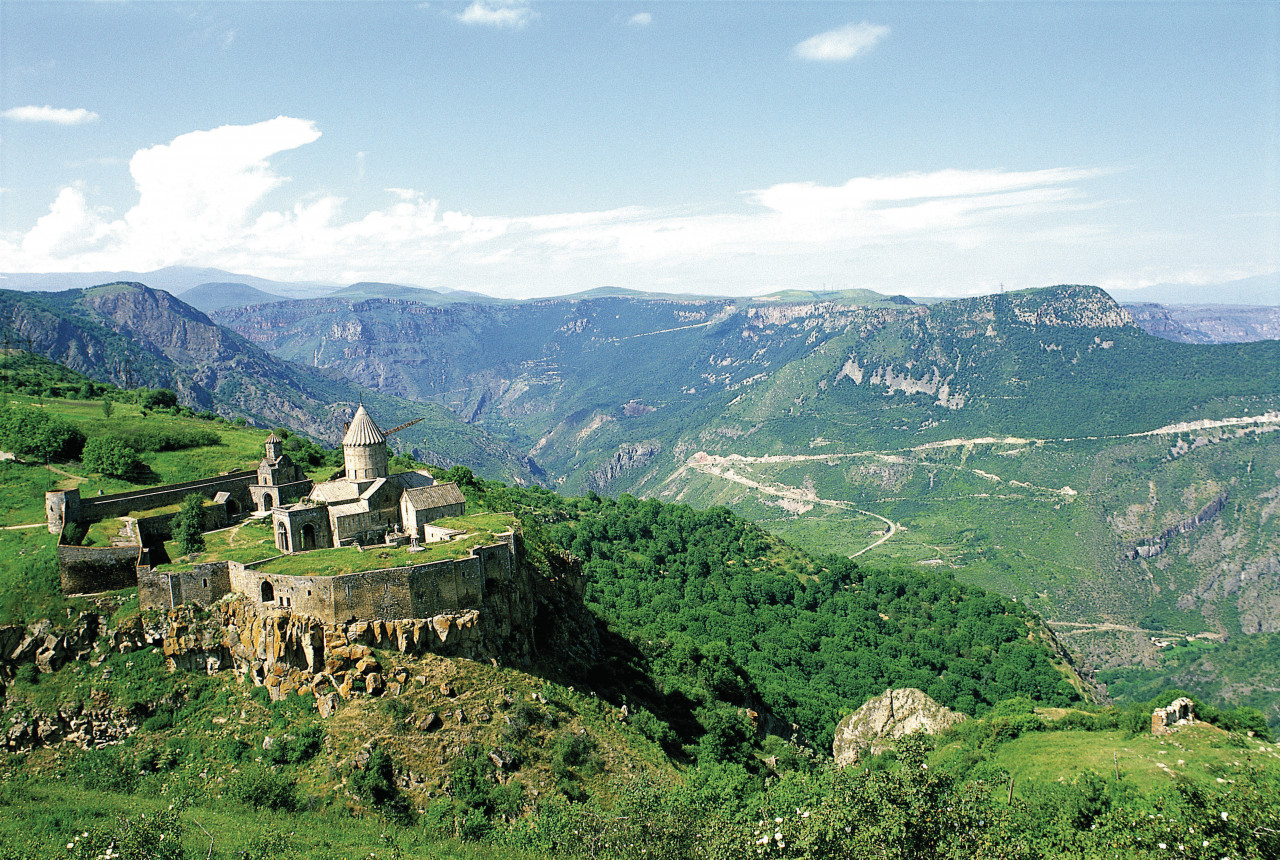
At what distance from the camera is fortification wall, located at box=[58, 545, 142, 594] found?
48062mm

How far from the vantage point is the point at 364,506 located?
54.4 metres

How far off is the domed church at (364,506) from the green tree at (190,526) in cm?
538

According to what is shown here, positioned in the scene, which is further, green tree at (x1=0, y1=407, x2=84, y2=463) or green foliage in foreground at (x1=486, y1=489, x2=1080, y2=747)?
green foliage in foreground at (x1=486, y1=489, x2=1080, y2=747)

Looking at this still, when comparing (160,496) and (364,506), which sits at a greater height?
(160,496)

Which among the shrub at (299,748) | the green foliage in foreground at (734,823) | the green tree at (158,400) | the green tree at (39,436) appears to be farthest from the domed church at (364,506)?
the green tree at (158,400)

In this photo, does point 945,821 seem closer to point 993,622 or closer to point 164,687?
point 164,687

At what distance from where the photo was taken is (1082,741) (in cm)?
5953

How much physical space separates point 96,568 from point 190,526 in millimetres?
6162

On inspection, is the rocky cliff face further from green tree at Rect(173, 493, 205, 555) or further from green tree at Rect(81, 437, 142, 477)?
green tree at Rect(81, 437, 142, 477)

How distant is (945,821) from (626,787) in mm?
20484

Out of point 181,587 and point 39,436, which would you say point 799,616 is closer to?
point 181,587

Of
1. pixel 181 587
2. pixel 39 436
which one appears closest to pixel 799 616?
pixel 181 587

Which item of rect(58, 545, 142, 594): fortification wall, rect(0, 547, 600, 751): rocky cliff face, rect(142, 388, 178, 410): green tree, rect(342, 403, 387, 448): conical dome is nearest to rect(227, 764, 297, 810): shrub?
rect(0, 547, 600, 751): rocky cliff face

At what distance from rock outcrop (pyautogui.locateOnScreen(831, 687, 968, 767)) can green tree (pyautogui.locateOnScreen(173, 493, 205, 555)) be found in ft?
177
